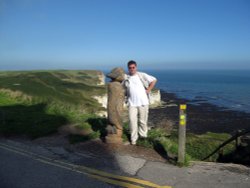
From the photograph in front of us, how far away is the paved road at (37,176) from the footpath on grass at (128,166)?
0.21 meters

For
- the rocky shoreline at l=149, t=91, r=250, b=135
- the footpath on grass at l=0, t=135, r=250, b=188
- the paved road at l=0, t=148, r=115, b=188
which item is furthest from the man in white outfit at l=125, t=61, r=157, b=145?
the rocky shoreline at l=149, t=91, r=250, b=135

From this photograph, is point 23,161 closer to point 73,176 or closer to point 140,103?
point 73,176

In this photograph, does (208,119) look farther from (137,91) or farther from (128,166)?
(128,166)

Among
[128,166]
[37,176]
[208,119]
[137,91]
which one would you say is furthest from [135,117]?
[208,119]

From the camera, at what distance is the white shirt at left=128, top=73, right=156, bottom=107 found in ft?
24.5

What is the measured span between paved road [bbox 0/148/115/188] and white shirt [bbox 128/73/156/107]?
8.69 feet

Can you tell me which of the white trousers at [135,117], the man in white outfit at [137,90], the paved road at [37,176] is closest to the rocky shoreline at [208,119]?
the white trousers at [135,117]

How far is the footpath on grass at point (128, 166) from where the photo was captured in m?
5.27

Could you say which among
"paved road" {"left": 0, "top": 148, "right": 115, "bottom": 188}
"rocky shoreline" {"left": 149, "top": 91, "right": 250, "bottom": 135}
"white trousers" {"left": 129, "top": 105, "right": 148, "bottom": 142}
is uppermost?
"white trousers" {"left": 129, "top": 105, "right": 148, "bottom": 142}

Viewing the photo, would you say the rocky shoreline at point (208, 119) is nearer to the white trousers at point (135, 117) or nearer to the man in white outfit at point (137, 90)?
the white trousers at point (135, 117)

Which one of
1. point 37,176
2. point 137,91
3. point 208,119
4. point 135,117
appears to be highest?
point 137,91

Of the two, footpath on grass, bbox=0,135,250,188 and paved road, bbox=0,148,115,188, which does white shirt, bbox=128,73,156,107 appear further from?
paved road, bbox=0,148,115,188

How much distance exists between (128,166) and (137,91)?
219 centimetres

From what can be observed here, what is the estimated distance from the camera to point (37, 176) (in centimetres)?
568
